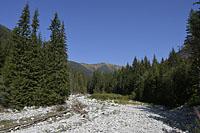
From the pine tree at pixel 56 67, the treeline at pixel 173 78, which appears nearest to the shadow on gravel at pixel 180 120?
the treeline at pixel 173 78

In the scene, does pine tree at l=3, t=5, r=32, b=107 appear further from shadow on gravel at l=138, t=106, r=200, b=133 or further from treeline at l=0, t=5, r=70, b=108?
shadow on gravel at l=138, t=106, r=200, b=133

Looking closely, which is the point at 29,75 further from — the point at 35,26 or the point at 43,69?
the point at 35,26

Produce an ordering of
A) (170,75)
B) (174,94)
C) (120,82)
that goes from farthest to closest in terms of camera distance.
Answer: (120,82), (170,75), (174,94)

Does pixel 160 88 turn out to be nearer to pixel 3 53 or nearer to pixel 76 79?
pixel 3 53

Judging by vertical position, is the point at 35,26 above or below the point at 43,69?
above

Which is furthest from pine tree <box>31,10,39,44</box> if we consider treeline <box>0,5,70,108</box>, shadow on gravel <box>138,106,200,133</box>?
shadow on gravel <box>138,106,200,133</box>

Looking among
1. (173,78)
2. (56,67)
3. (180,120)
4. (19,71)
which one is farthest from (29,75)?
(173,78)

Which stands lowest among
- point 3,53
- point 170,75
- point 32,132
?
point 32,132

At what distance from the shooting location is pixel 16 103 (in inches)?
1517

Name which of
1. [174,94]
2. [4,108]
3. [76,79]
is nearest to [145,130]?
[4,108]

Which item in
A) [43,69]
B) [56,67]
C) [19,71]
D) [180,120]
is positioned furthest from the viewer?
[56,67]

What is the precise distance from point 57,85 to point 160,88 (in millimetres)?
39354

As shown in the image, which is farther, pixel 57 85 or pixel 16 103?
pixel 57 85

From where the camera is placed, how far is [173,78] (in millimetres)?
67750
